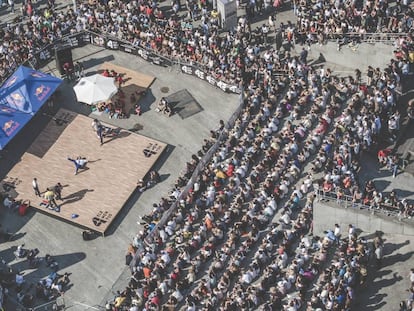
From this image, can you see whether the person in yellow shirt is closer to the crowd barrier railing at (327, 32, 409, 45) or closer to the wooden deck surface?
the wooden deck surface

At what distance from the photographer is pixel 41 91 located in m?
60.8

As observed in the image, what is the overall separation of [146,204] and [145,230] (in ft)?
9.72

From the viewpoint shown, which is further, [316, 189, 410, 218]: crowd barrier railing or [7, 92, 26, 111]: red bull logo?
[7, 92, 26, 111]: red bull logo

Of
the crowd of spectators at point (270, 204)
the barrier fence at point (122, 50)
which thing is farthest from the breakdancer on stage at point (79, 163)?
the barrier fence at point (122, 50)

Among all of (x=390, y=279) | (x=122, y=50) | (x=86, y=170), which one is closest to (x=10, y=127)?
(x=86, y=170)

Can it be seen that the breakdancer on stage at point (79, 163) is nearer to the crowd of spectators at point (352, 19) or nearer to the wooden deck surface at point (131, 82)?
the wooden deck surface at point (131, 82)

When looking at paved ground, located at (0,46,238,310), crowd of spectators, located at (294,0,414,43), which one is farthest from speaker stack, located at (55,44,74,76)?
crowd of spectators, located at (294,0,414,43)

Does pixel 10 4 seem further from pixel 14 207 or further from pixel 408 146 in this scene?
pixel 408 146

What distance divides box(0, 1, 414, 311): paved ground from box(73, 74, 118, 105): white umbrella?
2015 millimetres

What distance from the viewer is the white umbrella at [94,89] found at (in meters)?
60.3

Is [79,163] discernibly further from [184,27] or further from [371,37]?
[371,37]

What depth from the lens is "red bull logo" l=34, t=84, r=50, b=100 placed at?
60469 mm

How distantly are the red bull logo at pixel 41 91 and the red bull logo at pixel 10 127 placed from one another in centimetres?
273

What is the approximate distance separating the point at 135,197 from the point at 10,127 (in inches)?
385
